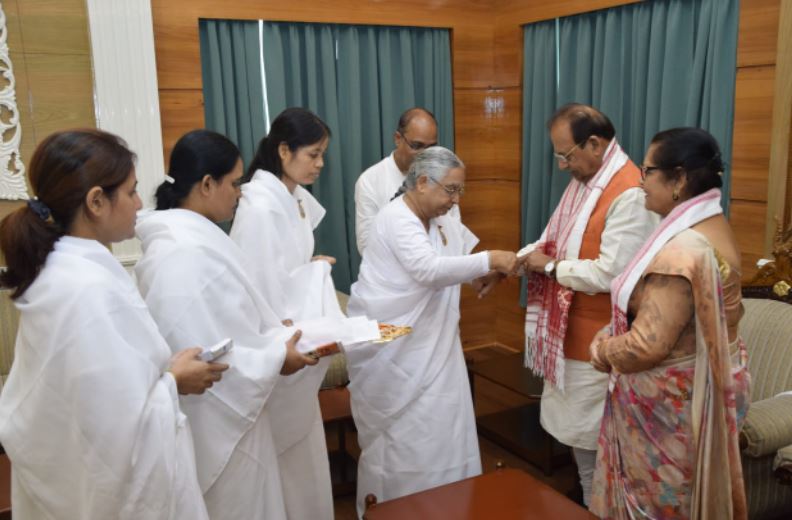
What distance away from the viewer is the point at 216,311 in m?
1.79

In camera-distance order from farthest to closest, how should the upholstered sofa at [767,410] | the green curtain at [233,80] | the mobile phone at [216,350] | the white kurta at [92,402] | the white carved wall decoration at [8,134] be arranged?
the green curtain at [233,80], the white carved wall decoration at [8,134], the upholstered sofa at [767,410], the mobile phone at [216,350], the white kurta at [92,402]

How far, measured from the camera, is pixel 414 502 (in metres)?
2.16

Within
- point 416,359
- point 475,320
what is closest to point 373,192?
point 416,359

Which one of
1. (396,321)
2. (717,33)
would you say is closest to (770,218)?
(717,33)

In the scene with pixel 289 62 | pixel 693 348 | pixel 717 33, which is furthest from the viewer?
pixel 289 62

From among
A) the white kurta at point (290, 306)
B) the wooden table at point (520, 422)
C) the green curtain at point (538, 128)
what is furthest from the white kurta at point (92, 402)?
the green curtain at point (538, 128)

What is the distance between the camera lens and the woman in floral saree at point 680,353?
189 centimetres

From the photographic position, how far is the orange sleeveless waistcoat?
2611 mm

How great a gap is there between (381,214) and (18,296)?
56.2 inches

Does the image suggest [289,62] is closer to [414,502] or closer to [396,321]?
[396,321]

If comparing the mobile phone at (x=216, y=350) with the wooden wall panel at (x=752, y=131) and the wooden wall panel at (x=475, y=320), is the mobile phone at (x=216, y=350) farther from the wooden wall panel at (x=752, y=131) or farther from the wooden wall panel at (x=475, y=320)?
the wooden wall panel at (x=475, y=320)

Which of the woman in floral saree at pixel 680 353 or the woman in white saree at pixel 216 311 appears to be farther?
the woman in floral saree at pixel 680 353

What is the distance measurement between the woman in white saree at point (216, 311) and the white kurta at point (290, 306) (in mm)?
312

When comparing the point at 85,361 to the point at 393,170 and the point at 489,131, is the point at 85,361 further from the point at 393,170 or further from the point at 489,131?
the point at 489,131
